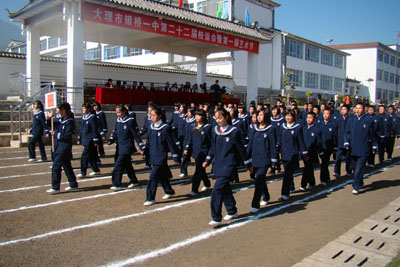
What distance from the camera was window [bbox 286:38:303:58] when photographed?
1548 inches

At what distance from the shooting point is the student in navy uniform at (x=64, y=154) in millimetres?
7348

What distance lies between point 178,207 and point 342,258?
9.96 feet

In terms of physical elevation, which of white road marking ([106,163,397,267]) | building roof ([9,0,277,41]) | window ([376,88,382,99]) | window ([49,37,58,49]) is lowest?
white road marking ([106,163,397,267])

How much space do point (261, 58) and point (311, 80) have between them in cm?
1074

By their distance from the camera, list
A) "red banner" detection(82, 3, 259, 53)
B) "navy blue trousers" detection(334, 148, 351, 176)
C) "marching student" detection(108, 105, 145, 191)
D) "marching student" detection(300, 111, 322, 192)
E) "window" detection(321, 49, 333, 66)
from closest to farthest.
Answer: "marching student" detection(108, 105, 145, 191) → "marching student" detection(300, 111, 322, 192) → "navy blue trousers" detection(334, 148, 351, 176) → "red banner" detection(82, 3, 259, 53) → "window" detection(321, 49, 333, 66)

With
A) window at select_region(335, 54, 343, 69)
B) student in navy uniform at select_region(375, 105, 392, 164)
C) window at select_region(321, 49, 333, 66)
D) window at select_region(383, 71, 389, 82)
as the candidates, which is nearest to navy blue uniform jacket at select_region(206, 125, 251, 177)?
student in navy uniform at select_region(375, 105, 392, 164)

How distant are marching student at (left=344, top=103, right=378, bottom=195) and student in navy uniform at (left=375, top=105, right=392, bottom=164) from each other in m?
4.36

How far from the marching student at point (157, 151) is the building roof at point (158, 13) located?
33.7ft

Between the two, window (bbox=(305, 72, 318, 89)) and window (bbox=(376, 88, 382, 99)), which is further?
window (bbox=(376, 88, 382, 99))

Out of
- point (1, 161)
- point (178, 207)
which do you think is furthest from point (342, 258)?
point (1, 161)

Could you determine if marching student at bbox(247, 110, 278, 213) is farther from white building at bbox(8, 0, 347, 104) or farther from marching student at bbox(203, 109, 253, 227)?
white building at bbox(8, 0, 347, 104)

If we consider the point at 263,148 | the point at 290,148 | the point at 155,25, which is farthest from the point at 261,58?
the point at 263,148

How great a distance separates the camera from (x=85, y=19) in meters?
15.1

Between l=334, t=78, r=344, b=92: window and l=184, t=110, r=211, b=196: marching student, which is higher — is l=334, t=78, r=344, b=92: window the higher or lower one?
the higher one
